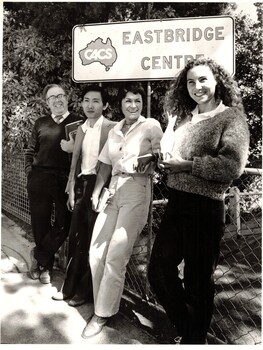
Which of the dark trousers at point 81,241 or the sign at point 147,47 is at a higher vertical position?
the sign at point 147,47

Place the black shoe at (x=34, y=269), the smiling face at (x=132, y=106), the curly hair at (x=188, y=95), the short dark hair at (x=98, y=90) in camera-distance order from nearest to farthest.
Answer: the curly hair at (x=188, y=95), the smiling face at (x=132, y=106), the short dark hair at (x=98, y=90), the black shoe at (x=34, y=269)

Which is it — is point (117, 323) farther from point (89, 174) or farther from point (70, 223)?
point (89, 174)

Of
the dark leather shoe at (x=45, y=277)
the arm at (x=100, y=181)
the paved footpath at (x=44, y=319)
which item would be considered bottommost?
the paved footpath at (x=44, y=319)

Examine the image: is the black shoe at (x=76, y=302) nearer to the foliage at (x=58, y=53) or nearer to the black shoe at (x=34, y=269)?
the black shoe at (x=34, y=269)

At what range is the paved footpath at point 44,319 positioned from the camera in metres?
1.55

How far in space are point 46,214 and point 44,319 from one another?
0.56m

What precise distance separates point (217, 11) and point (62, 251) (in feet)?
5.12

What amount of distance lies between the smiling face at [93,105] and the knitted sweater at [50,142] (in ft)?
0.25

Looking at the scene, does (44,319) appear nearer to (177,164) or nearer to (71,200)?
(71,200)

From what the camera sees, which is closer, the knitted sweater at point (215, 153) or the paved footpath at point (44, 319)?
the knitted sweater at point (215, 153)

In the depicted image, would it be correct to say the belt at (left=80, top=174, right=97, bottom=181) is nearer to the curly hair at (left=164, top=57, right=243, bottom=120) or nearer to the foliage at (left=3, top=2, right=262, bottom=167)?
the foliage at (left=3, top=2, right=262, bottom=167)

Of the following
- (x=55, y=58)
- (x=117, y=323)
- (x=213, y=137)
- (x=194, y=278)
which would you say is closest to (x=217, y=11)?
(x=213, y=137)

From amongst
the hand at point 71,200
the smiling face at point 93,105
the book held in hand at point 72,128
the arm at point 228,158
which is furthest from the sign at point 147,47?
the hand at point 71,200

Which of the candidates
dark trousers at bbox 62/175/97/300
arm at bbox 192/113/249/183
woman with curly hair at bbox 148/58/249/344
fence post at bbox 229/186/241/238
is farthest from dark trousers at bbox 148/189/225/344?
dark trousers at bbox 62/175/97/300
